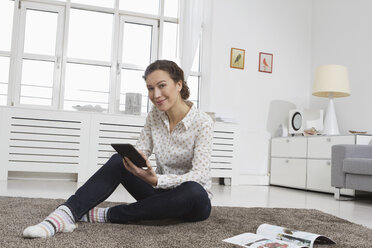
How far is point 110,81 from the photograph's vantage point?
4.64 metres

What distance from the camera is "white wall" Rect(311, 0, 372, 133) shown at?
412 cm

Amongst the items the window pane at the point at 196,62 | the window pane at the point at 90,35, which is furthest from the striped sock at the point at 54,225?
the window pane at the point at 196,62

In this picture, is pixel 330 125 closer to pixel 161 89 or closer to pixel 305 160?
A: pixel 305 160

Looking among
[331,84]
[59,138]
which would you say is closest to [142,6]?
[59,138]

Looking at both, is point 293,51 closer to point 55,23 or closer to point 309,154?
point 309,154

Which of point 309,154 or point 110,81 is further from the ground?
point 110,81

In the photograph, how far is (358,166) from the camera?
3.05m

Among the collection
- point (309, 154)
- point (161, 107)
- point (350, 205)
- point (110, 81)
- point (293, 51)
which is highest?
point (293, 51)

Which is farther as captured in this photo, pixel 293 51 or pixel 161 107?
pixel 293 51

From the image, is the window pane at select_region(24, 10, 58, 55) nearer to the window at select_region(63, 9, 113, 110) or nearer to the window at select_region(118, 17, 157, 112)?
the window at select_region(63, 9, 113, 110)

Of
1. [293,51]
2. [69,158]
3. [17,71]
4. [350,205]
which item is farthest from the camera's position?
[293,51]

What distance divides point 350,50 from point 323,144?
1308mm

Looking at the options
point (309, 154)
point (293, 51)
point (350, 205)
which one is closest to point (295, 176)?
point (309, 154)

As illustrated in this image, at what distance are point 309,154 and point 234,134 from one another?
0.93 metres
